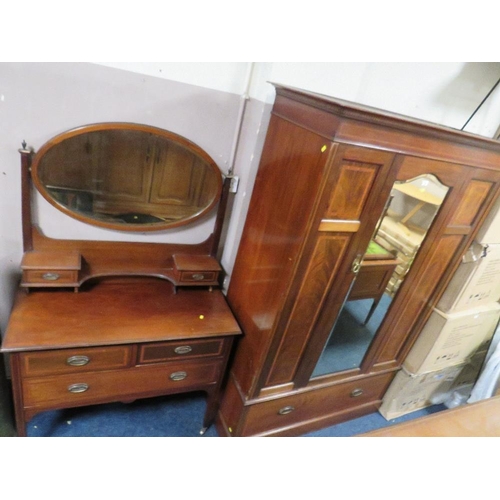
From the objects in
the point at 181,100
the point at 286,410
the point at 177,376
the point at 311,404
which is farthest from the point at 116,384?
the point at 181,100

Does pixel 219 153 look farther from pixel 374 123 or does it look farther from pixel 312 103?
pixel 374 123

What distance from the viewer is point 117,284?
1507mm

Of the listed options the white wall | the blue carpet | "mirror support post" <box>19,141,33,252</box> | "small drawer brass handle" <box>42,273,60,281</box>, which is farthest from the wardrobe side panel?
"mirror support post" <box>19,141,33,252</box>

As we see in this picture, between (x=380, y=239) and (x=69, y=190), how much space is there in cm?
121

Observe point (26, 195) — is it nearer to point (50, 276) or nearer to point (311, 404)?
point (50, 276)

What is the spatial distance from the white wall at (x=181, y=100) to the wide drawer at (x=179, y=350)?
1.34 feet

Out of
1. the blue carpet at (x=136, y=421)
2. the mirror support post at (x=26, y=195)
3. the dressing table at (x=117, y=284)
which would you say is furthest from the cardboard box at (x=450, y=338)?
the mirror support post at (x=26, y=195)

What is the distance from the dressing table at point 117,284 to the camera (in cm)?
122

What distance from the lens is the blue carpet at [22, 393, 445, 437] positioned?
1560 millimetres

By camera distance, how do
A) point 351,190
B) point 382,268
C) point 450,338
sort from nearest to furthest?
point 351,190, point 382,268, point 450,338

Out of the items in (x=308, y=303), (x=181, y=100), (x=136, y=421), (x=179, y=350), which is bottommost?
(x=136, y=421)

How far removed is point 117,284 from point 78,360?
37cm

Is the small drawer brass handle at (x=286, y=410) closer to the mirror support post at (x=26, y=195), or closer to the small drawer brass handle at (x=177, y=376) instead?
the small drawer brass handle at (x=177, y=376)

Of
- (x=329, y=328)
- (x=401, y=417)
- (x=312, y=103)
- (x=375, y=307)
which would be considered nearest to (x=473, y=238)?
(x=375, y=307)
